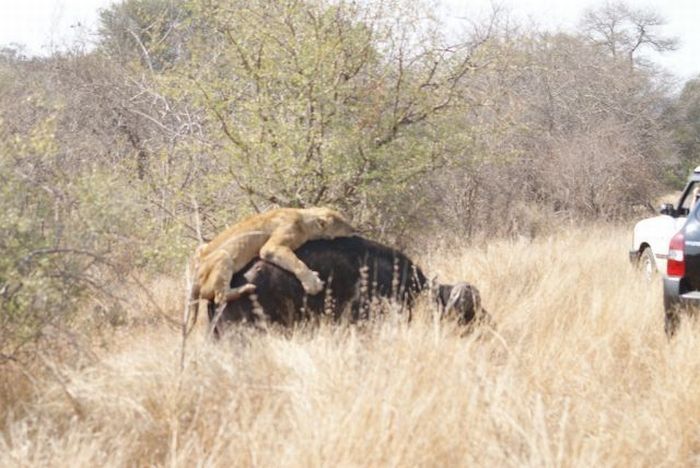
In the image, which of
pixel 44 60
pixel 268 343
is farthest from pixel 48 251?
pixel 44 60

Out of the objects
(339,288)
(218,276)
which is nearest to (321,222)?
(339,288)

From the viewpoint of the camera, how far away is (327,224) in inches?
279

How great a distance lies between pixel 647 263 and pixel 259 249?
22.5 ft

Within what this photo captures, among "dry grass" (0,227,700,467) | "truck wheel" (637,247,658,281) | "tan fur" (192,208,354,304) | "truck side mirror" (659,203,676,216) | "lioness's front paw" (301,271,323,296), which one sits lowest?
"dry grass" (0,227,700,467)

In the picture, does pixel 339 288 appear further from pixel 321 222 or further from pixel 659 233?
pixel 659 233

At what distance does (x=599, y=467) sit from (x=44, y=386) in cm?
284

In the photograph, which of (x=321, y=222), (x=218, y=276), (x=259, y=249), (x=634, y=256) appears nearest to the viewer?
(x=218, y=276)

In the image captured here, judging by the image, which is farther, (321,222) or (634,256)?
(634,256)

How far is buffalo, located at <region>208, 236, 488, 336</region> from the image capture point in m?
6.73

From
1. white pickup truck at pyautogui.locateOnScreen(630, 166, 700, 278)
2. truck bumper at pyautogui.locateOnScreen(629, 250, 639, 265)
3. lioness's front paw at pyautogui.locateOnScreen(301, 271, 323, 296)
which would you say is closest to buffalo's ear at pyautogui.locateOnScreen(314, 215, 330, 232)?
lioness's front paw at pyautogui.locateOnScreen(301, 271, 323, 296)

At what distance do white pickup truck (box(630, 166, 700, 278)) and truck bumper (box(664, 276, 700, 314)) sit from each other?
136 inches

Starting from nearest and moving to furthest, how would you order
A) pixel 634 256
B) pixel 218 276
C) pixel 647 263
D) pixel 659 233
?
pixel 218 276 < pixel 659 233 < pixel 647 263 < pixel 634 256

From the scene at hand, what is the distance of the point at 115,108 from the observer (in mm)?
15414

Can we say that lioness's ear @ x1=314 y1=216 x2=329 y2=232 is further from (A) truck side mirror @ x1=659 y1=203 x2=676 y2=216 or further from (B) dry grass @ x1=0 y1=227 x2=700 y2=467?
(A) truck side mirror @ x1=659 y1=203 x2=676 y2=216
